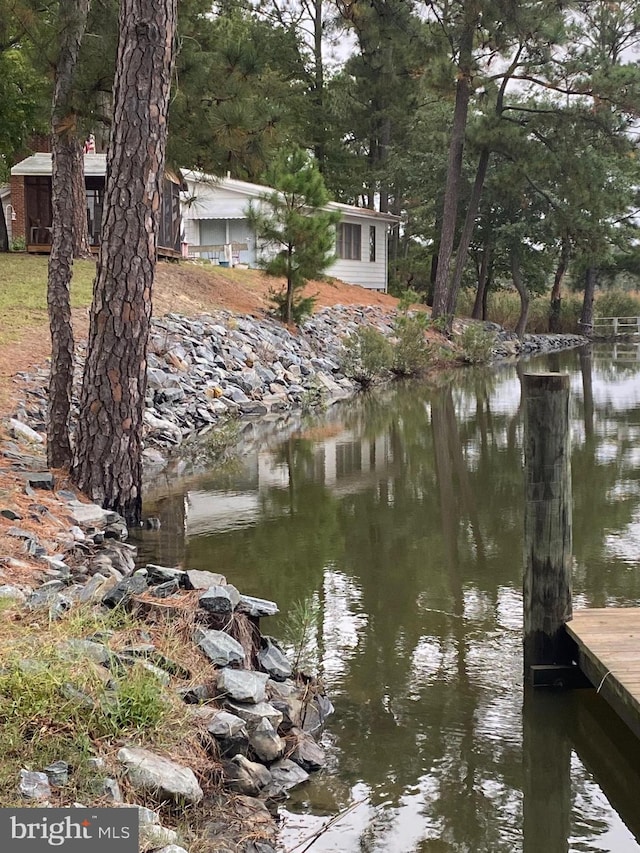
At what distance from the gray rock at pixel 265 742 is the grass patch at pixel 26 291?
11322 millimetres

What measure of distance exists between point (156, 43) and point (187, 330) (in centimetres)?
1079

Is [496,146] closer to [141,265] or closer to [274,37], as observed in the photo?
[274,37]

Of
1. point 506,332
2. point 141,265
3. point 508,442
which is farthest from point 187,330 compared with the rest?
point 506,332

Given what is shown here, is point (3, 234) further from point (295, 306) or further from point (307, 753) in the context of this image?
point (307, 753)

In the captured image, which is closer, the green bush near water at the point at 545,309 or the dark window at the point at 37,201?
the dark window at the point at 37,201

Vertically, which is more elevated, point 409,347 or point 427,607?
point 409,347

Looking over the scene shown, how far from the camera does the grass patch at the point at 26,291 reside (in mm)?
15844

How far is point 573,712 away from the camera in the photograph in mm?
5223

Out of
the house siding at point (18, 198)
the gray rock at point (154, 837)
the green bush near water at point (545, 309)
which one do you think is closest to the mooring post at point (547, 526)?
the gray rock at point (154, 837)

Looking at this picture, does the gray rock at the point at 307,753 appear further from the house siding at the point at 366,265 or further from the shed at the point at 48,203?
the house siding at the point at 366,265

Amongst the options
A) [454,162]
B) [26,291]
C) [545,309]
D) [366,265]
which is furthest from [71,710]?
[545,309]

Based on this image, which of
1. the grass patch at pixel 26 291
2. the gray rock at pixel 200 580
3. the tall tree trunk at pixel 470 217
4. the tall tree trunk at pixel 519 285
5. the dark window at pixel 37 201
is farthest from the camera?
the tall tree trunk at pixel 519 285

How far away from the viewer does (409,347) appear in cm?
2431

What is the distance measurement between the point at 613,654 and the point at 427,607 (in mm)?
2155
